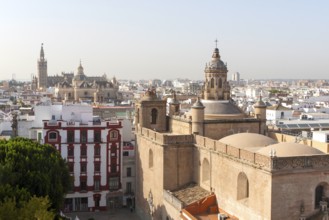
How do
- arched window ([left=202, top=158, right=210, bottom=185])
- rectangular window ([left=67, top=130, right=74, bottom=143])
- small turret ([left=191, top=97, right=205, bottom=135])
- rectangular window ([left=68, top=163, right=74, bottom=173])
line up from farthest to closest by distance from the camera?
rectangular window ([left=67, top=130, right=74, bottom=143]) < rectangular window ([left=68, top=163, right=74, bottom=173]) < small turret ([left=191, top=97, right=205, bottom=135]) < arched window ([left=202, top=158, right=210, bottom=185])

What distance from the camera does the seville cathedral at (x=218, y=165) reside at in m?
25.3

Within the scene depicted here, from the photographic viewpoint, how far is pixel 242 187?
28.3 meters

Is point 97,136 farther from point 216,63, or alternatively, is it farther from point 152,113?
point 216,63

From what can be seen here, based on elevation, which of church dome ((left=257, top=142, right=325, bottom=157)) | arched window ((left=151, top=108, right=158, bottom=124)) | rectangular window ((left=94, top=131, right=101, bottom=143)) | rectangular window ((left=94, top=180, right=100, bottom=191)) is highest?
arched window ((left=151, top=108, right=158, bottom=124))

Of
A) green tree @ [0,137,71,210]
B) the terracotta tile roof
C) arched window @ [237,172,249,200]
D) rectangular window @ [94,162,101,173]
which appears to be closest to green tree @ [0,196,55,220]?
green tree @ [0,137,71,210]

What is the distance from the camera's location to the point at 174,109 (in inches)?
1704

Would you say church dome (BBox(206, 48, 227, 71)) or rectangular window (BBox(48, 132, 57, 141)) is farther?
rectangular window (BBox(48, 132, 57, 141))

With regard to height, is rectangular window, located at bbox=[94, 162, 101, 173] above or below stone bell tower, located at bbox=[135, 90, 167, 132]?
below

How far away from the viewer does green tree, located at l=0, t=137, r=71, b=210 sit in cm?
2675

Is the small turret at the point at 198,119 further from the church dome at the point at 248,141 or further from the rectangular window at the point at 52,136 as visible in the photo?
the rectangular window at the point at 52,136

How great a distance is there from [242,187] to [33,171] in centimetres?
1277

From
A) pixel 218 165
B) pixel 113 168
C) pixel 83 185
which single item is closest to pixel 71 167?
pixel 83 185

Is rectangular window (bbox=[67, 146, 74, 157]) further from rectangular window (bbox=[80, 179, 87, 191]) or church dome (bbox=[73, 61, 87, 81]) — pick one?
church dome (bbox=[73, 61, 87, 81])

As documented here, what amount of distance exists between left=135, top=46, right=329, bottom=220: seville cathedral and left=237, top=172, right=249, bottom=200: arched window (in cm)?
6
